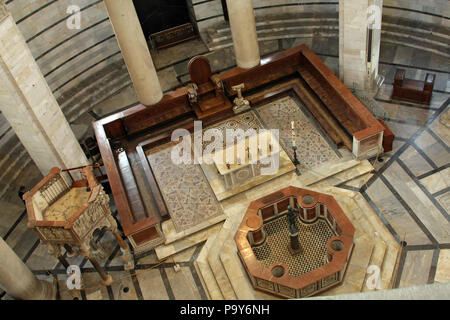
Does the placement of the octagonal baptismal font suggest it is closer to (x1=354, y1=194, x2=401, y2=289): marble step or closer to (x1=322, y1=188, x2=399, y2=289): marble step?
(x1=322, y1=188, x2=399, y2=289): marble step

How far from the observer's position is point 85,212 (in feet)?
29.5

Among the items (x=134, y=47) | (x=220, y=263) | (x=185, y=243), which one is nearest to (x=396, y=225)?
(x=220, y=263)

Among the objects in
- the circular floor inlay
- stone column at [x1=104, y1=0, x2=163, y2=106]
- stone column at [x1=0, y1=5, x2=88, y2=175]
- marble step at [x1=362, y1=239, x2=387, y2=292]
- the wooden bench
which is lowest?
the circular floor inlay

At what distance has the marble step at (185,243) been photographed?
10094 mm

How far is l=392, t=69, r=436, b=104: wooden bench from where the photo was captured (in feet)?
38.1

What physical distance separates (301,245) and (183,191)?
304cm

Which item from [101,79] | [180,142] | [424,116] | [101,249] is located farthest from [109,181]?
[424,116]

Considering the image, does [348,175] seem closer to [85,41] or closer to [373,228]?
[373,228]

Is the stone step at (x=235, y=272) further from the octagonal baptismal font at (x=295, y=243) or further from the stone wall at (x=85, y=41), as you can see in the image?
the stone wall at (x=85, y=41)

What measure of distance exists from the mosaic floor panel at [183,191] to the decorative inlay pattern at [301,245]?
1325 millimetres

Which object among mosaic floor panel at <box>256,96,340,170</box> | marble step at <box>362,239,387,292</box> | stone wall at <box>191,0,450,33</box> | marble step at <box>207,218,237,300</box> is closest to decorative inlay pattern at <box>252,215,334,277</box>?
marble step at <box>207,218,237,300</box>

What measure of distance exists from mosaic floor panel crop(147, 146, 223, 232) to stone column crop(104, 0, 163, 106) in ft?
4.86

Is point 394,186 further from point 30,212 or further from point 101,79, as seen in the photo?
point 101,79

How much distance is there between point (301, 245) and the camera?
31.3 ft
